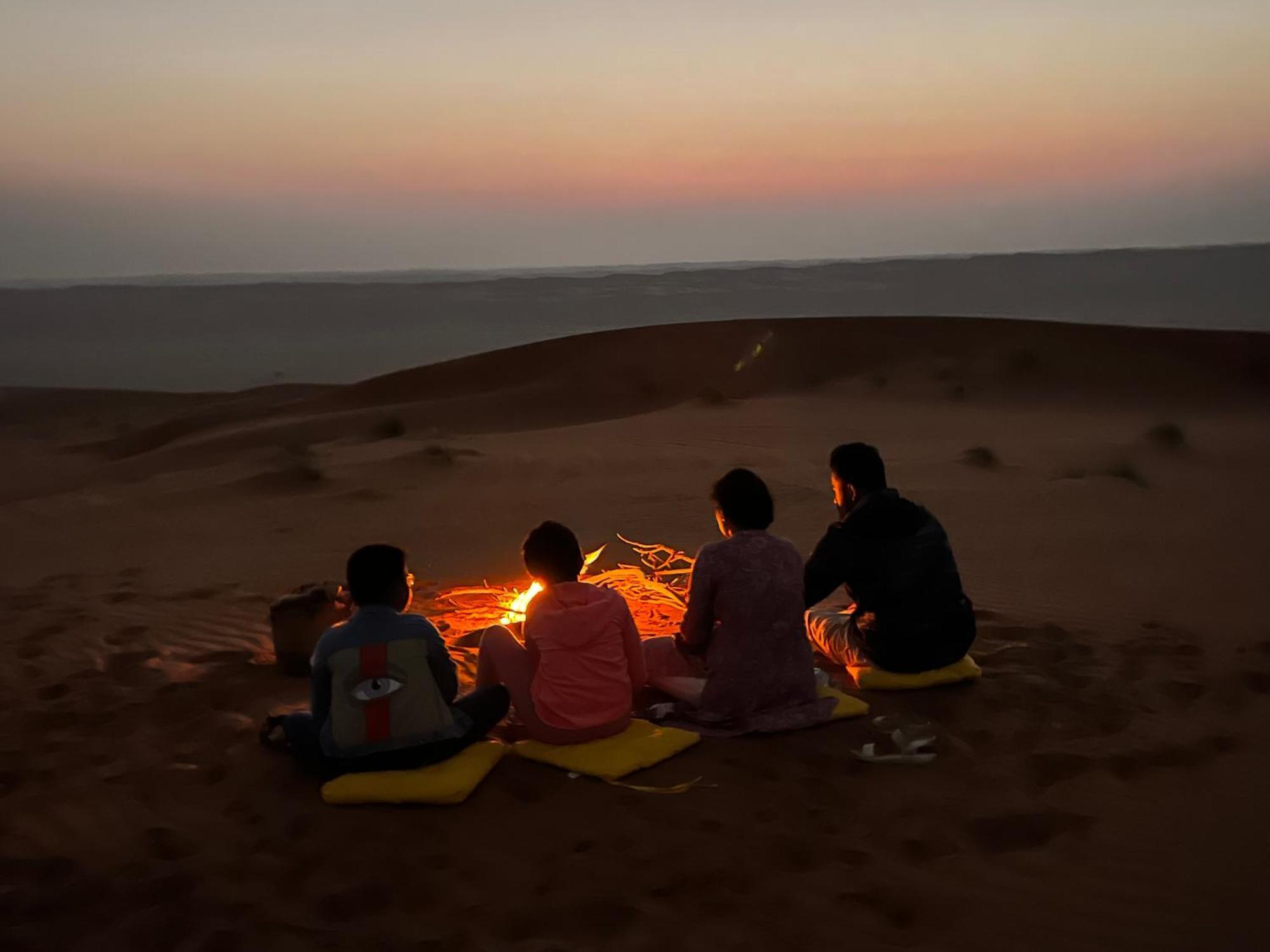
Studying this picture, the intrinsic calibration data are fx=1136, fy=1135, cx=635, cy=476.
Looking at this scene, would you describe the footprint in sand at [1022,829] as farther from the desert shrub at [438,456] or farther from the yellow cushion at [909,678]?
the desert shrub at [438,456]

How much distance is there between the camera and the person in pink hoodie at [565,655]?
4949 mm

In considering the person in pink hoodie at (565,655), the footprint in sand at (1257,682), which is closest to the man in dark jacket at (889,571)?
the person in pink hoodie at (565,655)

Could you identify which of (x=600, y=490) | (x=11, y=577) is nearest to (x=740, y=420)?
(x=600, y=490)

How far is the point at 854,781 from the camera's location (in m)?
4.96

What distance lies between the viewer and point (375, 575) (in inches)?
185

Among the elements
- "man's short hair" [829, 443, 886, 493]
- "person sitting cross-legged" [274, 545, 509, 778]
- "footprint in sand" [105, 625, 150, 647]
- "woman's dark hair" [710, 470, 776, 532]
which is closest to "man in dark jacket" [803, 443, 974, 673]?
"man's short hair" [829, 443, 886, 493]

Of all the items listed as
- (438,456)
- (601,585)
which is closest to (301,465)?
(438,456)

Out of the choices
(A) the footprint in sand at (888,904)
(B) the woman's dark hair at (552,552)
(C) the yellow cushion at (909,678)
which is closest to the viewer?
(A) the footprint in sand at (888,904)

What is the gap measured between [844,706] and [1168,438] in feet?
43.1

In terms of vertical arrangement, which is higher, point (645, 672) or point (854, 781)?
point (645, 672)

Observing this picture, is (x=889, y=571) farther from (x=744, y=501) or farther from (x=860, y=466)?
(x=744, y=501)

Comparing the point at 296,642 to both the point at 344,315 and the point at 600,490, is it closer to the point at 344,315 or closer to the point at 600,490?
the point at 600,490

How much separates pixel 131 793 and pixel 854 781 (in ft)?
10.3

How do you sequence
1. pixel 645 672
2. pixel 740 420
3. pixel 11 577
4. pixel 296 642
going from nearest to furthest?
pixel 645 672 → pixel 296 642 → pixel 11 577 → pixel 740 420
